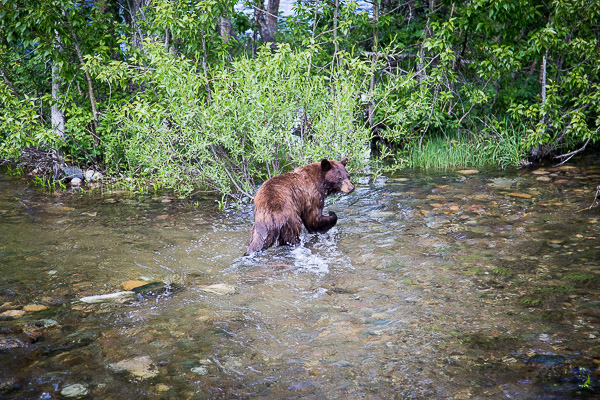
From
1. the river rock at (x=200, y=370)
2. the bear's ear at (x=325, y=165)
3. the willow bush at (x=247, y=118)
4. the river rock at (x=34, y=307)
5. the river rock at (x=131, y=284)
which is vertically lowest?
the river rock at (x=200, y=370)

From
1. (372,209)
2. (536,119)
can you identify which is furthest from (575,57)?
(372,209)

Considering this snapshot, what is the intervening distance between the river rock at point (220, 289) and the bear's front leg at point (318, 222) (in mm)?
2069

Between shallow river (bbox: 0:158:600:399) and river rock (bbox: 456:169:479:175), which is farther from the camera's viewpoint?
river rock (bbox: 456:169:479:175)

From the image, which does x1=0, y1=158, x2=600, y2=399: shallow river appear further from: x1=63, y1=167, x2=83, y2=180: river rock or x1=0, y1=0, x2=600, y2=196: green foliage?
x1=63, y1=167, x2=83, y2=180: river rock

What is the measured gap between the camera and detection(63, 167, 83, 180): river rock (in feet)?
35.9

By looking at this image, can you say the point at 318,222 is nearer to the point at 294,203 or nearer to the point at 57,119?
the point at 294,203

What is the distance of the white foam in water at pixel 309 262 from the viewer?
596 centimetres

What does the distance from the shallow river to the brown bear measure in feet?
0.75

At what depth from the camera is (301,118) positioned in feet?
29.4

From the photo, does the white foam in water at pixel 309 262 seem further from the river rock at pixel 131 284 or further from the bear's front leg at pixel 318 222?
the river rock at pixel 131 284

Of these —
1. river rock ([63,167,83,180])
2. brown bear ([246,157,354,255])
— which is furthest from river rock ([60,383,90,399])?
river rock ([63,167,83,180])

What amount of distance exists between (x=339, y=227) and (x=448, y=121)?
571 cm

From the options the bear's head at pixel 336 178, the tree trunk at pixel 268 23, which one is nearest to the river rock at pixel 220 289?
the bear's head at pixel 336 178

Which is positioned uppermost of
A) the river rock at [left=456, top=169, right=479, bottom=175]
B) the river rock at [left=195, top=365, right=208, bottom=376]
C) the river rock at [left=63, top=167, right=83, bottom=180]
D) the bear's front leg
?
the river rock at [left=63, top=167, right=83, bottom=180]
